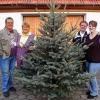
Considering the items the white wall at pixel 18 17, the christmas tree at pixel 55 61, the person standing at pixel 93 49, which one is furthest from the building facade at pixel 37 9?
the christmas tree at pixel 55 61

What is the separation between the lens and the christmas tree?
291 inches

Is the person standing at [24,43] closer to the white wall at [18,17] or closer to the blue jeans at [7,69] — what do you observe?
the blue jeans at [7,69]

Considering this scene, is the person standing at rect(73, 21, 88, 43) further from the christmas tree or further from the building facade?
the building facade

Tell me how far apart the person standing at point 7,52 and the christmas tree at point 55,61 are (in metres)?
0.56

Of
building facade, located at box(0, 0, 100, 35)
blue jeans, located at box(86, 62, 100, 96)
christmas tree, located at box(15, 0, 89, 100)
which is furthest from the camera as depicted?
building facade, located at box(0, 0, 100, 35)

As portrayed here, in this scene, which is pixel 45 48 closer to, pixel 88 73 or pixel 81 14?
pixel 88 73

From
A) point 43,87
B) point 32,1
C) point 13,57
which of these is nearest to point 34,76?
point 43,87

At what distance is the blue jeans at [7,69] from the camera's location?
8.07 meters

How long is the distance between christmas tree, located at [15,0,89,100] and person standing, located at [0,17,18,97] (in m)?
0.56

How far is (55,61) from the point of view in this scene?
7.48 metres

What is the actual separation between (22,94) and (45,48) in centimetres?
154

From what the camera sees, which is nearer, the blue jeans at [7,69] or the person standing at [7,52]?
the person standing at [7,52]

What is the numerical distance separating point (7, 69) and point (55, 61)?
4.22ft

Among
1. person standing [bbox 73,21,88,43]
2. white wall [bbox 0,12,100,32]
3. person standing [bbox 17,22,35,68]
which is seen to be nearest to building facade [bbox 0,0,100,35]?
white wall [bbox 0,12,100,32]
